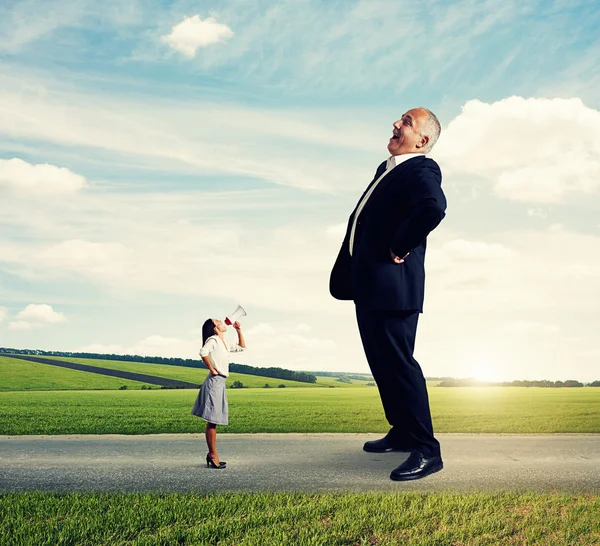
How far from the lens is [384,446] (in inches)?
247

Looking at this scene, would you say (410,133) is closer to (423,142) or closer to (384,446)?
(423,142)

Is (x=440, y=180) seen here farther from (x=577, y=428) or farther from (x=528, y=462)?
(x=577, y=428)

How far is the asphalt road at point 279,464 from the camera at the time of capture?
514 centimetres

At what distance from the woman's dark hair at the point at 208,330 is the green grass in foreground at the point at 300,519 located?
1.56 meters

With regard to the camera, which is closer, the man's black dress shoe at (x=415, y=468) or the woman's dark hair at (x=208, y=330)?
the man's black dress shoe at (x=415, y=468)

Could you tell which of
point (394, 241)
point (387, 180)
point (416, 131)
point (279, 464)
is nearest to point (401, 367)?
point (394, 241)

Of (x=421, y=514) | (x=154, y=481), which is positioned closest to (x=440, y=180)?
(x=421, y=514)

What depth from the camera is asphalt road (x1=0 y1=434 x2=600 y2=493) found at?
5145 mm

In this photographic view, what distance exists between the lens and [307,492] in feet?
15.7

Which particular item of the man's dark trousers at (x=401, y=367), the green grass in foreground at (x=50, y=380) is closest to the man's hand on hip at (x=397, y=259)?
the man's dark trousers at (x=401, y=367)

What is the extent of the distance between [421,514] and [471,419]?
1165cm

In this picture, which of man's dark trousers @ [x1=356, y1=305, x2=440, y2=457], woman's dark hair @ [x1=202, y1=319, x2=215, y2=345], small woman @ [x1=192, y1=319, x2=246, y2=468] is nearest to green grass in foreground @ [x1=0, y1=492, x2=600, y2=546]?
man's dark trousers @ [x1=356, y1=305, x2=440, y2=457]

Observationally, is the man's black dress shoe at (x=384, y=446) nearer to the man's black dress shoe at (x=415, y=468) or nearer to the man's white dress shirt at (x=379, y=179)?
the man's black dress shoe at (x=415, y=468)

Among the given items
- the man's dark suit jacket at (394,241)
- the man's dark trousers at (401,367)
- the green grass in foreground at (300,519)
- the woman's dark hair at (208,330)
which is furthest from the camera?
the woman's dark hair at (208,330)
